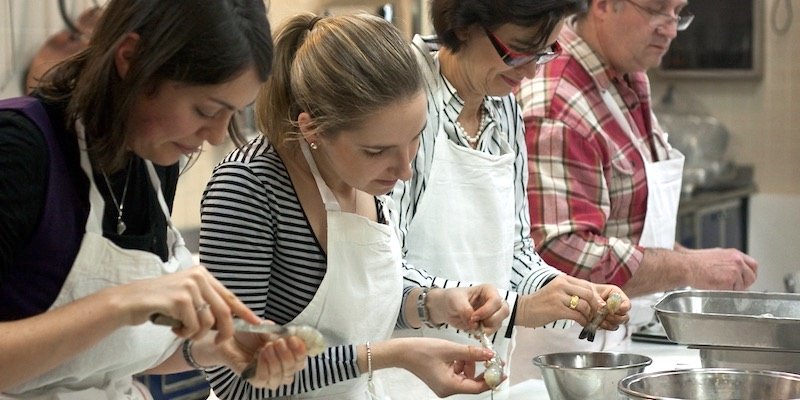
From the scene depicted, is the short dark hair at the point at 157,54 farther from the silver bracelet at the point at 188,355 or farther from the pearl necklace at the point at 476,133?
the pearl necklace at the point at 476,133

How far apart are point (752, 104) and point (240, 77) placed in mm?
4582

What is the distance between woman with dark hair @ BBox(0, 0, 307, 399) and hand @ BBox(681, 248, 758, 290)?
1.47m

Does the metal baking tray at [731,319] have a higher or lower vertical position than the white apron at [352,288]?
lower

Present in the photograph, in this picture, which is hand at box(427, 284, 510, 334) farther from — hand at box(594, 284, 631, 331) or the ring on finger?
the ring on finger

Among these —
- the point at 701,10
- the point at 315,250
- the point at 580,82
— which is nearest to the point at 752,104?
the point at 701,10

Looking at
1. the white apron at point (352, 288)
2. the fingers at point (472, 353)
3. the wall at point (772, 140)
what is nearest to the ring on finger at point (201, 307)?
the white apron at point (352, 288)

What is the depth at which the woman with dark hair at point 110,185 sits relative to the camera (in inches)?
54.6

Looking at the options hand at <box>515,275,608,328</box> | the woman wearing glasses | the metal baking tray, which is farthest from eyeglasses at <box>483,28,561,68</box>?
the metal baking tray

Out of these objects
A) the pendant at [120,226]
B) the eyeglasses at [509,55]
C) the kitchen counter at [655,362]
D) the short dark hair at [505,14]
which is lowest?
the kitchen counter at [655,362]

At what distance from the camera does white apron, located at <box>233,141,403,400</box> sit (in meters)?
1.88

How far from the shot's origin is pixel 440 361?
73.4 inches

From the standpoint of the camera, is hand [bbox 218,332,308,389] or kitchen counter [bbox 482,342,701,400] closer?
hand [bbox 218,332,308,389]

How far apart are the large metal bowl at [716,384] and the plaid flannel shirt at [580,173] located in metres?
0.74

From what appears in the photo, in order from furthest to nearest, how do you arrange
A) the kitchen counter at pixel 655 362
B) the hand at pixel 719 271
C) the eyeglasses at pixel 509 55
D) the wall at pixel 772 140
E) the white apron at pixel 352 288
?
the wall at pixel 772 140, the hand at pixel 719 271, the kitchen counter at pixel 655 362, the eyeglasses at pixel 509 55, the white apron at pixel 352 288
